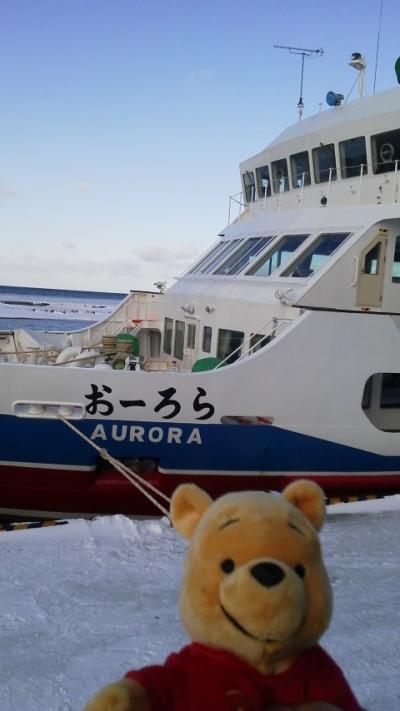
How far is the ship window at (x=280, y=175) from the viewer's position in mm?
11070

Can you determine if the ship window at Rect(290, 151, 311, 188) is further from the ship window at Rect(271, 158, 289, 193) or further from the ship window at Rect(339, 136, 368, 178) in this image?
the ship window at Rect(339, 136, 368, 178)

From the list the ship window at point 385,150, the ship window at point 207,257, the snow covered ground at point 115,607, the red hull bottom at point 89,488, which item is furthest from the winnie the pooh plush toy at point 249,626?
the ship window at point 207,257

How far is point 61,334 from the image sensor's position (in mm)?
12031

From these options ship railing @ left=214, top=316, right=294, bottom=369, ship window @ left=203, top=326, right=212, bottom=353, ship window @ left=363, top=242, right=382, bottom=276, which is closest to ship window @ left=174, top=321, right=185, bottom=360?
ship window @ left=203, top=326, right=212, bottom=353

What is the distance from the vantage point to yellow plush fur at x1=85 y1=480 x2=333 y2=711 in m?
1.67

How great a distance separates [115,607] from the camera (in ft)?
11.7

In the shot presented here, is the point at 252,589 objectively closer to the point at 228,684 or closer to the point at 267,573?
the point at 267,573

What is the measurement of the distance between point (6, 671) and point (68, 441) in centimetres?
378

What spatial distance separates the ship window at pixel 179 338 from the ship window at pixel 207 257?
1.18m

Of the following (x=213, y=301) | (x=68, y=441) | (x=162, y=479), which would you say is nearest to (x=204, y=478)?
(x=162, y=479)

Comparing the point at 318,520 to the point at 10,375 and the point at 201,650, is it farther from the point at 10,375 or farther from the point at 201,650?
the point at 10,375

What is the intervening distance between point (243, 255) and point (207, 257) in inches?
65.4

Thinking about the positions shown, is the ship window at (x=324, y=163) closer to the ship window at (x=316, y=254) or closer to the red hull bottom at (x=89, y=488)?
the ship window at (x=316, y=254)

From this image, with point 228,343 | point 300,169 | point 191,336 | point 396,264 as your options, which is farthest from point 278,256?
point 300,169
